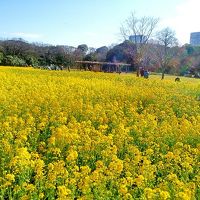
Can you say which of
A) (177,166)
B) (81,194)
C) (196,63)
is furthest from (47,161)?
(196,63)

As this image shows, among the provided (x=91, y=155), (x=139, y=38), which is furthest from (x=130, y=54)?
(x=91, y=155)

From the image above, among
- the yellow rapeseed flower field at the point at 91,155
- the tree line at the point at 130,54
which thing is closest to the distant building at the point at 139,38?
the tree line at the point at 130,54

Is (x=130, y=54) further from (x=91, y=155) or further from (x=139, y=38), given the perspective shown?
(x=91, y=155)

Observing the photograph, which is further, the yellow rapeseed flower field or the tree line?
the tree line

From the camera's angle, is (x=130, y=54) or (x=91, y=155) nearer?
(x=91, y=155)

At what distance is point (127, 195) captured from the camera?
4.99 meters

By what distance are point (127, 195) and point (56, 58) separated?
169ft

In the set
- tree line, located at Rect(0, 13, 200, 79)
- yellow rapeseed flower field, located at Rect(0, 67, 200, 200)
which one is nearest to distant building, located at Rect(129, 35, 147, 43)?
tree line, located at Rect(0, 13, 200, 79)

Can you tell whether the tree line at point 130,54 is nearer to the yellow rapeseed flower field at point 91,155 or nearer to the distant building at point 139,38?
the distant building at point 139,38

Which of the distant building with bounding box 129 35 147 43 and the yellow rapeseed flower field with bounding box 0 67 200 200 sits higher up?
the distant building with bounding box 129 35 147 43

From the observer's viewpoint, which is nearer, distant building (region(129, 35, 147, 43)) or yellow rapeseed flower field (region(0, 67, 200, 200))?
yellow rapeseed flower field (region(0, 67, 200, 200))

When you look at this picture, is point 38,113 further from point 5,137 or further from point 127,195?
point 127,195

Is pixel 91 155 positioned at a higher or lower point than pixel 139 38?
lower

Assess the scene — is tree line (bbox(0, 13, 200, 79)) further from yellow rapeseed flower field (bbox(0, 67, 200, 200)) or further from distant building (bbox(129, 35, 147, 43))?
yellow rapeseed flower field (bbox(0, 67, 200, 200))
